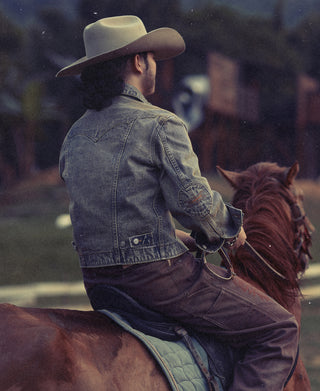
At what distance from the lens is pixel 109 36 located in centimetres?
248

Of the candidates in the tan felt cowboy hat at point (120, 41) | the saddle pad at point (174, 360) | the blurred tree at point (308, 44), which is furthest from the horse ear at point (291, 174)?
the blurred tree at point (308, 44)

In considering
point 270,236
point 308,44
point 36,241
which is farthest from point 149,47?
point 308,44

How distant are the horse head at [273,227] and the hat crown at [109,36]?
1.07 m

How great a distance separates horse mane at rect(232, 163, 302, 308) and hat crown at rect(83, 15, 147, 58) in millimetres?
1146

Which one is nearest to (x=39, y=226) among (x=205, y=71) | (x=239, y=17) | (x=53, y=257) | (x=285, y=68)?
(x=53, y=257)

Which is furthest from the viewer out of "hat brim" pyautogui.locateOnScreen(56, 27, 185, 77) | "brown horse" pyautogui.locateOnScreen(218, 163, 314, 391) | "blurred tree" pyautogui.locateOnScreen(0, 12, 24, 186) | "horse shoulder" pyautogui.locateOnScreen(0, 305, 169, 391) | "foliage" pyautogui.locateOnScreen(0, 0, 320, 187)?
"foliage" pyautogui.locateOnScreen(0, 0, 320, 187)

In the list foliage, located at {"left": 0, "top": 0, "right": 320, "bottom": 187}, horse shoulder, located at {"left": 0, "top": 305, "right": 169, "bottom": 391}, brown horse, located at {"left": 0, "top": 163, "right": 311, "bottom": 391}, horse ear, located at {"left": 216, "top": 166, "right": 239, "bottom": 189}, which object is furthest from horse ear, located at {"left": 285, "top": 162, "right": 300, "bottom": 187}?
foliage, located at {"left": 0, "top": 0, "right": 320, "bottom": 187}

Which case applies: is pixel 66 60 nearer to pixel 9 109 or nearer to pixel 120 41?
pixel 9 109

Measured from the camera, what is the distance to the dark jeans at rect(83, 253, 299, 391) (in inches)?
91.9

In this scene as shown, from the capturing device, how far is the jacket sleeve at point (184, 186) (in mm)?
2260

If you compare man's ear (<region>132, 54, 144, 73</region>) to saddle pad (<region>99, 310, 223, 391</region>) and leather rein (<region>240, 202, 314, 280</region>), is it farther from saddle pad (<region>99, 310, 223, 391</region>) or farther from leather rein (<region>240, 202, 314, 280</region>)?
leather rein (<region>240, 202, 314, 280</region>)

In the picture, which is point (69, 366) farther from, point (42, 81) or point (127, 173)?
point (42, 81)

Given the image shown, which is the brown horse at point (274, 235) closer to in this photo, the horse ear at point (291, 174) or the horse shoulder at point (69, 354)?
the horse ear at point (291, 174)

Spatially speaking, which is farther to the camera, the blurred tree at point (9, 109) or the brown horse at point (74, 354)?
the blurred tree at point (9, 109)
